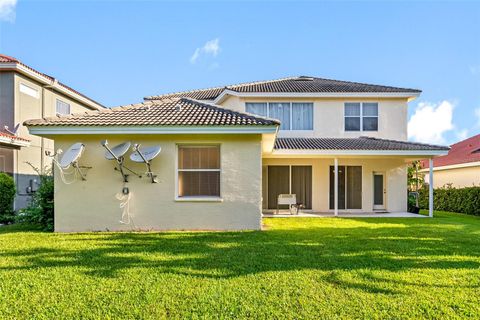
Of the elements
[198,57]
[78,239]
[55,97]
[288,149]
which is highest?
[198,57]

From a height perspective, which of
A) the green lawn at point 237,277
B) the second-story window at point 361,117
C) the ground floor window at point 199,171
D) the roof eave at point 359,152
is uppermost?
the second-story window at point 361,117

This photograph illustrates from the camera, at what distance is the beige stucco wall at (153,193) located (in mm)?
10734

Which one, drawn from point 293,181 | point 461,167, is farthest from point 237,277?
point 461,167

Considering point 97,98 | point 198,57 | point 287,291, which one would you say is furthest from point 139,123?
point 97,98

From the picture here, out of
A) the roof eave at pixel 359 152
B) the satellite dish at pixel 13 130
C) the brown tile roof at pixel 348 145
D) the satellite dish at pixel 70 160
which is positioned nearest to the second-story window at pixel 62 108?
the satellite dish at pixel 13 130

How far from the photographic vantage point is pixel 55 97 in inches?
800

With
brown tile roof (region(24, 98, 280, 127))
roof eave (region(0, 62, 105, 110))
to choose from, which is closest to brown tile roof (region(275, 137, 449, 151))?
brown tile roof (region(24, 98, 280, 127))

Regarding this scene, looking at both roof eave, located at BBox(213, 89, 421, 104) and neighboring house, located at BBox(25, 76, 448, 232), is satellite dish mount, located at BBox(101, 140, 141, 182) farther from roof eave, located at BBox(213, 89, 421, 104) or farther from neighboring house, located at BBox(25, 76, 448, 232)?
roof eave, located at BBox(213, 89, 421, 104)

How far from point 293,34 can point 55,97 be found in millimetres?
15640

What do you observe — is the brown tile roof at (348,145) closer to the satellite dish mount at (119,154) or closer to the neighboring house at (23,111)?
the satellite dish mount at (119,154)

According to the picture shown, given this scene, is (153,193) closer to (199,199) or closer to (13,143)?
(199,199)

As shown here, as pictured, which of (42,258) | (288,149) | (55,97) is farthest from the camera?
(55,97)

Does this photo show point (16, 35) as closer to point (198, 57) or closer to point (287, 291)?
point (198, 57)

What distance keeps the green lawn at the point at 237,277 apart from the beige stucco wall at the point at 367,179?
8.18 meters
